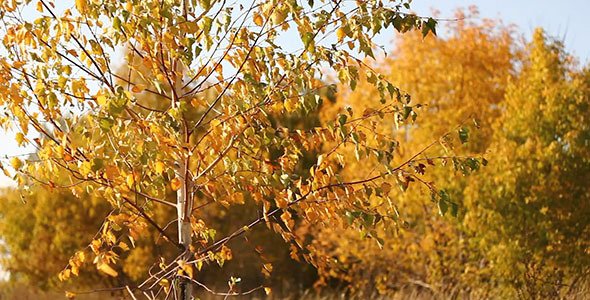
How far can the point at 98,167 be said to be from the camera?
10.6ft

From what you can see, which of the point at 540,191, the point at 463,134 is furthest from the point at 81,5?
the point at 540,191

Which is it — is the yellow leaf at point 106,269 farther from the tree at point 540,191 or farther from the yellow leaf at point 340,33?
the tree at point 540,191

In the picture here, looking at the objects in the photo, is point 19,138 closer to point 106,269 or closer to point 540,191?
point 106,269

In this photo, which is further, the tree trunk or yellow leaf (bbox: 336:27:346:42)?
the tree trunk

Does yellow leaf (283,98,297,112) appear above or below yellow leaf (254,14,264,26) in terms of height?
below

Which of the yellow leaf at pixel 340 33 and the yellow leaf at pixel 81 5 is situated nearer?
the yellow leaf at pixel 81 5

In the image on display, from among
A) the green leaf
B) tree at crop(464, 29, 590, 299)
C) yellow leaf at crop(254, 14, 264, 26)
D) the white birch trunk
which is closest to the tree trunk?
the white birch trunk

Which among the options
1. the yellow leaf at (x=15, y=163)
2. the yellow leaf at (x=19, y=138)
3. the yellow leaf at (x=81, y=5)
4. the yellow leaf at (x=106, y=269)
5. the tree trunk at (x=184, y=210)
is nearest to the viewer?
the yellow leaf at (x=106, y=269)

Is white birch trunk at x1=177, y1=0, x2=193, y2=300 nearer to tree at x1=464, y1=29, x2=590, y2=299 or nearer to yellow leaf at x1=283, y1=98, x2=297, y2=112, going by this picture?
yellow leaf at x1=283, y1=98, x2=297, y2=112

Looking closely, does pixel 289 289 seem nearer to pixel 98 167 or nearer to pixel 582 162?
pixel 582 162

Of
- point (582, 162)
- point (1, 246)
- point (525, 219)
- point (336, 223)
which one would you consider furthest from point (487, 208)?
point (1, 246)

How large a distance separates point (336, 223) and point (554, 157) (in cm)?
677

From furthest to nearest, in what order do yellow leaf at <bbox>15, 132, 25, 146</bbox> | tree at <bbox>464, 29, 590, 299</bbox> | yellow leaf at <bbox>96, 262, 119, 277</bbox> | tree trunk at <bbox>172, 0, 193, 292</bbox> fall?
tree at <bbox>464, 29, 590, 299</bbox> < tree trunk at <bbox>172, 0, 193, 292</bbox> < yellow leaf at <bbox>15, 132, 25, 146</bbox> < yellow leaf at <bbox>96, 262, 119, 277</bbox>

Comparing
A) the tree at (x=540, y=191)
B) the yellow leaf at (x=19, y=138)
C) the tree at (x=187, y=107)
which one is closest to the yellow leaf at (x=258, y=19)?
the tree at (x=187, y=107)
